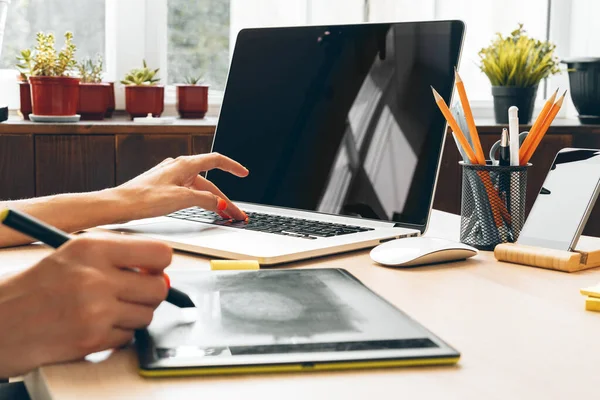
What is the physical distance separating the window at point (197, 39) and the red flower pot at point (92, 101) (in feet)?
1.05

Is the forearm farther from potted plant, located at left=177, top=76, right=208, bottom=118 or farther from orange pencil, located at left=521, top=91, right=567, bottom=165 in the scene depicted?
potted plant, located at left=177, top=76, right=208, bottom=118

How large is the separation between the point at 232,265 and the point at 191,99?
134cm

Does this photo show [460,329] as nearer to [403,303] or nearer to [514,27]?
[403,303]


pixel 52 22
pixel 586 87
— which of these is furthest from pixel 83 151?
pixel 586 87

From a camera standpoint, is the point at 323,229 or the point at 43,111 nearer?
the point at 323,229

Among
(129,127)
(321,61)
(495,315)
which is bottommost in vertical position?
(495,315)

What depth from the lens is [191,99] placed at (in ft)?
7.06

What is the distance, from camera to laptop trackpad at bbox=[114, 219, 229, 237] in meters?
1.09

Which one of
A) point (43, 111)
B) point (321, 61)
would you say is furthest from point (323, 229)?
point (43, 111)

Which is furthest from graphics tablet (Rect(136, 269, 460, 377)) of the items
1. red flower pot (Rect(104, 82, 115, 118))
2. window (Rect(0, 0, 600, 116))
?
window (Rect(0, 0, 600, 116))

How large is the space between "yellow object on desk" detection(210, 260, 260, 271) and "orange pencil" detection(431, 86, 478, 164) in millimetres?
333

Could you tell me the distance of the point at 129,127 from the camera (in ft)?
6.13

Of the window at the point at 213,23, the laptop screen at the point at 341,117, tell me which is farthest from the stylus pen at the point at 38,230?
the window at the point at 213,23

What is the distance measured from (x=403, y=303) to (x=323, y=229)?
0.34 metres
